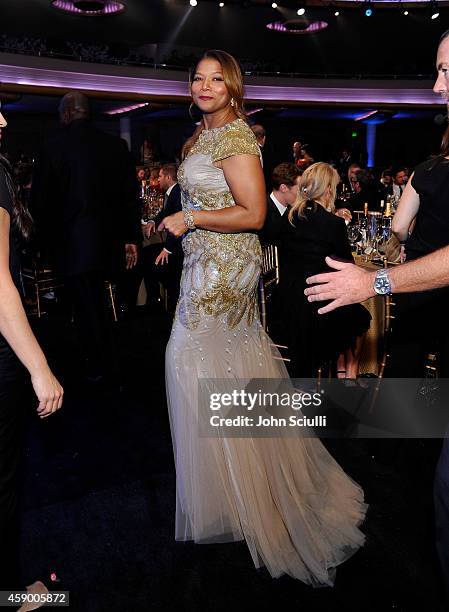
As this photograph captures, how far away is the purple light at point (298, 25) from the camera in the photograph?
1719 centimetres

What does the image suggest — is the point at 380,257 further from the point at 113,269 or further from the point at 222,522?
the point at 222,522

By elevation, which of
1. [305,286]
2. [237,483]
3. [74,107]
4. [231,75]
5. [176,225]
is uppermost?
[74,107]

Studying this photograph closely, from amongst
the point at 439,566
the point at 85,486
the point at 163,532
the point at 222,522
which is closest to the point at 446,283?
the point at 439,566

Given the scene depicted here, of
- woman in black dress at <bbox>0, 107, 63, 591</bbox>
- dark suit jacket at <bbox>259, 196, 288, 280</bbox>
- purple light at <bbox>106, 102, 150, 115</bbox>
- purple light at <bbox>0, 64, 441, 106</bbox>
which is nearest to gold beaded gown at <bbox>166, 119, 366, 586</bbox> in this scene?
woman in black dress at <bbox>0, 107, 63, 591</bbox>

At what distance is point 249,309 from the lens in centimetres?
239

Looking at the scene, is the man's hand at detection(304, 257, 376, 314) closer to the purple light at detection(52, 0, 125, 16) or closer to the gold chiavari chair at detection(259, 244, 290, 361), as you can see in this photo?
the gold chiavari chair at detection(259, 244, 290, 361)

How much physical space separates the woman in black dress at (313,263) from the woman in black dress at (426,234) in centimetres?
88

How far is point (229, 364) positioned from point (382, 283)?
3.28 ft

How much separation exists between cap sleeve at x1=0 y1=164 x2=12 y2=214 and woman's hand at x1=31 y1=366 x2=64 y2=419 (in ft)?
1.35

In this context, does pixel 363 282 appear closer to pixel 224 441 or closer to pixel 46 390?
pixel 46 390

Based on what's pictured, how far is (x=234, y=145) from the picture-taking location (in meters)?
2.08

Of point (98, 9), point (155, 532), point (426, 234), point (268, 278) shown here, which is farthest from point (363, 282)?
point (98, 9)

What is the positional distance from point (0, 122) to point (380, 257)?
3074 mm

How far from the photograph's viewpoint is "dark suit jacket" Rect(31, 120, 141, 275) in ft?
11.7
